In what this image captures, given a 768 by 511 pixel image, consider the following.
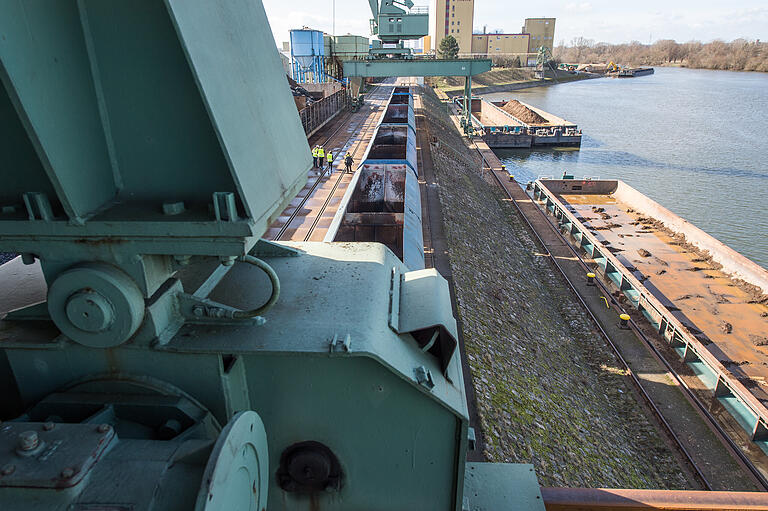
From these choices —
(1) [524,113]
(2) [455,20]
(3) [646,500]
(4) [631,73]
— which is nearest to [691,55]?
(4) [631,73]

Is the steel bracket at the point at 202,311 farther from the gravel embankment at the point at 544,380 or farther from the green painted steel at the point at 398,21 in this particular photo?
the green painted steel at the point at 398,21

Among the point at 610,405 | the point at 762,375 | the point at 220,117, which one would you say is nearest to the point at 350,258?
→ the point at 220,117

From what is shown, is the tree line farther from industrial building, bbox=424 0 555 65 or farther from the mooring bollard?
the mooring bollard

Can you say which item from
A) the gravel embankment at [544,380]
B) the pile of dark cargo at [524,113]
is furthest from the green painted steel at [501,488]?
the pile of dark cargo at [524,113]

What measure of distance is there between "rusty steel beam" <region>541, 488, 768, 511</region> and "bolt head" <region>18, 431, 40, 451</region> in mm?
5322

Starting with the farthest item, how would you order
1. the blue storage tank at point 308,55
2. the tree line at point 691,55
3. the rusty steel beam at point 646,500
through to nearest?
the tree line at point 691,55 → the blue storage tank at point 308,55 → the rusty steel beam at point 646,500

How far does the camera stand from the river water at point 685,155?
97.6 ft

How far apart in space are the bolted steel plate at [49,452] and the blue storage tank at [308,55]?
41.5 meters

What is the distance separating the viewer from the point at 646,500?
603cm

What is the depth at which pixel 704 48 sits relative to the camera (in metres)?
156

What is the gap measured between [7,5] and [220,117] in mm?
984

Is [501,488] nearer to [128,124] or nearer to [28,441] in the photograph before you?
[28,441]

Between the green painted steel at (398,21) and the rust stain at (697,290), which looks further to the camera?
the green painted steel at (398,21)

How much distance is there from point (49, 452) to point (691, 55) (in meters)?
194
